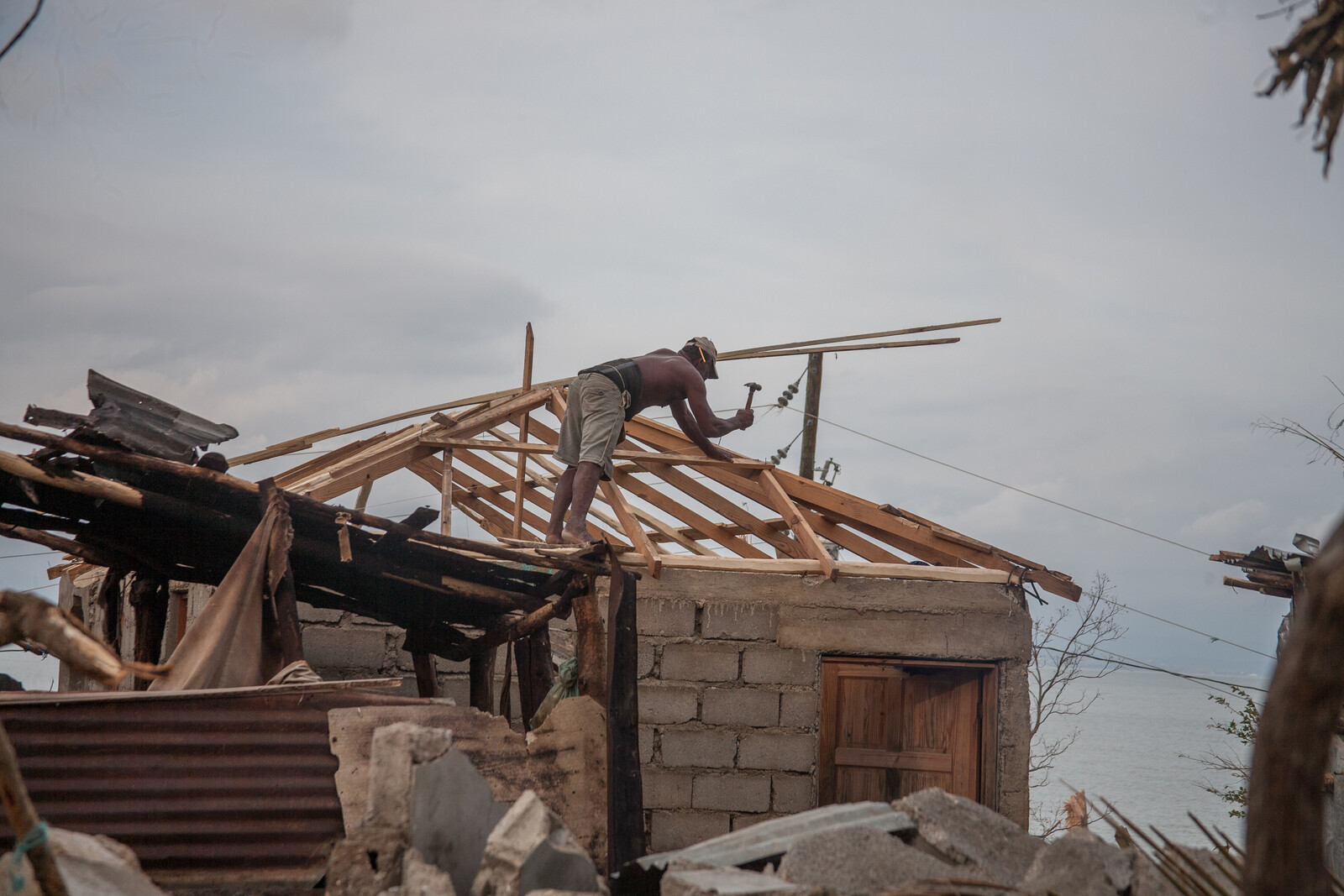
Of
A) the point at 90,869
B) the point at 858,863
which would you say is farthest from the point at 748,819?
the point at 90,869

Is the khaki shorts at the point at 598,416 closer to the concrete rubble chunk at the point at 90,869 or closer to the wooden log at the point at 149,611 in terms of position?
the wooden log at the point at 149,611

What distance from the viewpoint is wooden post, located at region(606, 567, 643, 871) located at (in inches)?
209

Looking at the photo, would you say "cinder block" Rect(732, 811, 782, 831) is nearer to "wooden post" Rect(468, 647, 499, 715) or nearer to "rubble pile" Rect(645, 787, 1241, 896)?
"wooden post" Rect(468, 647, 499, 715)

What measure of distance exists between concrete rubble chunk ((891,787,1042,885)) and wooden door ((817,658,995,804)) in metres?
2.92

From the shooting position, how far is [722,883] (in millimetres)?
3701

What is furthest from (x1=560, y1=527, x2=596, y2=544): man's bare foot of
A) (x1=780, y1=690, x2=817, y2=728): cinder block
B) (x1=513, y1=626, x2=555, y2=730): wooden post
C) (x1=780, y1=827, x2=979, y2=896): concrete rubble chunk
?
(x1=780, y1=827, x2=979, y2=896): concrete rubble chunk

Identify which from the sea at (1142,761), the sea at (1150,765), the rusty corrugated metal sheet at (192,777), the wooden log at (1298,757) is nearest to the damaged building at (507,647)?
the rusty corrugated metal sheet at (192,777)

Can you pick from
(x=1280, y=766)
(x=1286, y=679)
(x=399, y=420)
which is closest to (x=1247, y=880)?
(x=1280, y=766)

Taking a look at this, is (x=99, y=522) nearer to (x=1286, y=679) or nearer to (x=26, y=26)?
(x=26, y=26)

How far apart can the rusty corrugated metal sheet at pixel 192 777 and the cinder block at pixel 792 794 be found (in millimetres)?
3595

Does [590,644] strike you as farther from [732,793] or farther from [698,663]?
[732,793]

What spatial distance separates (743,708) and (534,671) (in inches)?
63.2

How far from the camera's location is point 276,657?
5.16 m

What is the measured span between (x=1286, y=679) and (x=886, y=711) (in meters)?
5.39
